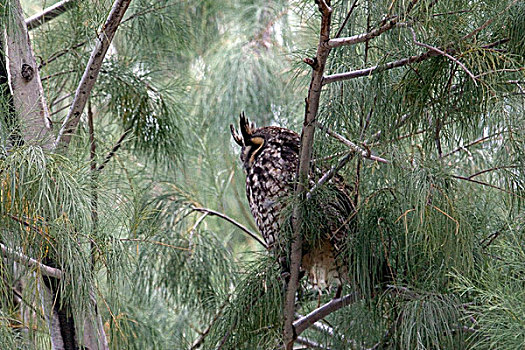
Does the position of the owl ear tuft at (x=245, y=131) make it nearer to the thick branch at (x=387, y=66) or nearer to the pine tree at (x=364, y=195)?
the pine tree at (x=364, y=195)

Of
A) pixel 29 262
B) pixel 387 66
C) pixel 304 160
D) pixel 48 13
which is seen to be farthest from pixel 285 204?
pixel 48 13

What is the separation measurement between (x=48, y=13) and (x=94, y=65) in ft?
1.48

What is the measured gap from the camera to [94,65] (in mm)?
1676

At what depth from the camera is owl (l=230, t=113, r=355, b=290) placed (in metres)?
1.62

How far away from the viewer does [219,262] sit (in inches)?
96.7

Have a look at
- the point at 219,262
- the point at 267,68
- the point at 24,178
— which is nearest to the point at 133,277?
the point at 219,262

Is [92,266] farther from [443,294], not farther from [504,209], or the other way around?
[504,209]

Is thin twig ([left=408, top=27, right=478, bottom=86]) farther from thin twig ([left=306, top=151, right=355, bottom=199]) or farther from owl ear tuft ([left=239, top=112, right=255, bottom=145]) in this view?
owl ear tuft ([left=239, top=112, right=255, bottom=145])

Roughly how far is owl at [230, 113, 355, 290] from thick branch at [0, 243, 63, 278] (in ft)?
1.52

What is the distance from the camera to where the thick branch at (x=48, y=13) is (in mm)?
2000

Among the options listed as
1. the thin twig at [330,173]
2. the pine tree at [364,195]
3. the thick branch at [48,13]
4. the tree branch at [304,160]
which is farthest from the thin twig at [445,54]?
the thick branch at [48,13]

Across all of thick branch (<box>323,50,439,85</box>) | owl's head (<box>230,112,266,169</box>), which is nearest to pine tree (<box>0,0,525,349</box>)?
thick branch (<box>323,50,439,85</box>)

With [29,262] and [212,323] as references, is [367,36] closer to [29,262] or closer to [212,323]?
[29,262]

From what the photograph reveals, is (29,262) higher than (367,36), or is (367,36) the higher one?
(367,36)
